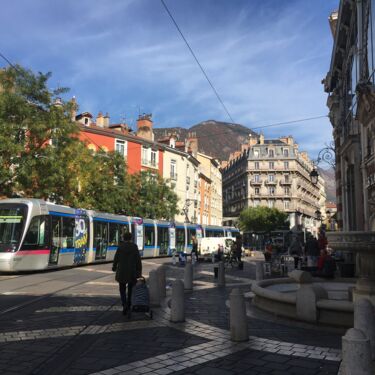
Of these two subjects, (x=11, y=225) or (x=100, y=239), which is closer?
(x=11, y=225)

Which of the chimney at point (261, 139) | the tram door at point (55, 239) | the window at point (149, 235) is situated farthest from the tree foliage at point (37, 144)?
the chimney at point (261, 139)

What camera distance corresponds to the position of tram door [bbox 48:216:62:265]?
1894 centimetres

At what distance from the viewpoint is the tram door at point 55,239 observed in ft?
62.1

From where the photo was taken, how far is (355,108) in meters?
20.8

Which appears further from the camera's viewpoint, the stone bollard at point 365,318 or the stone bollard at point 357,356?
the stone bollard at point 365,318

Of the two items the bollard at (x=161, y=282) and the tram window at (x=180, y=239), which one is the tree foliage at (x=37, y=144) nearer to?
the tram window at (x=180, y=239)

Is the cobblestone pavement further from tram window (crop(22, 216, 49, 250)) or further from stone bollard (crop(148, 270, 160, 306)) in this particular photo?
tram window (crop(22, 216, 49, 250))

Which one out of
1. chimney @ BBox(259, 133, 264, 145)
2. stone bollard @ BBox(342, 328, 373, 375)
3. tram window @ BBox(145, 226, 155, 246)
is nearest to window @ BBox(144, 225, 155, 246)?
tram window @ BBox(145, 226, 155, 246)

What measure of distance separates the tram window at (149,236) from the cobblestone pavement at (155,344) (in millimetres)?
20632

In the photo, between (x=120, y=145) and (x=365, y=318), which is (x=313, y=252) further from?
(x=120, y=145)

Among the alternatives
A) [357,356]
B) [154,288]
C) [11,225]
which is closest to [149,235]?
[11,225]

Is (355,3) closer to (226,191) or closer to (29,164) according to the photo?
(29,164)

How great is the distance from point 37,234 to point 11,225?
3.59 ft

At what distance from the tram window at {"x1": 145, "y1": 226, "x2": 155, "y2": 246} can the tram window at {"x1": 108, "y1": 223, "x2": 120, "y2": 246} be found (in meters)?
4.48
